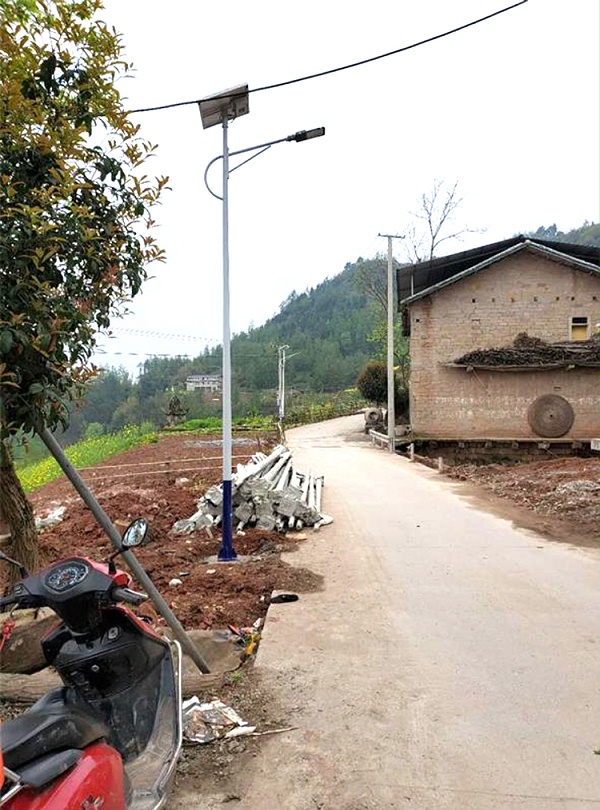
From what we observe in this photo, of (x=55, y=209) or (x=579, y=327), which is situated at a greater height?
(x=579, y=327)

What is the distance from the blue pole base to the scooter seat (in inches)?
176

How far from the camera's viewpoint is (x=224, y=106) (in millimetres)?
6332

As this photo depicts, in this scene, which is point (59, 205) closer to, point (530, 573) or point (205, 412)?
point (530, 573)

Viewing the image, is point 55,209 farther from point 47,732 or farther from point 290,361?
point 290,361

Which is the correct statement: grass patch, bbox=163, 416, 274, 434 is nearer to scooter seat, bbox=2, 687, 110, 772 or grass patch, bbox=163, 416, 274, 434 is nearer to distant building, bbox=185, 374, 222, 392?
distant building, bbox=185, 374, 222, 392

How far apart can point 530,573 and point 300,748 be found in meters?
4.13

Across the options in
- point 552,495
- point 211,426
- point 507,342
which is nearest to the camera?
point 552,495

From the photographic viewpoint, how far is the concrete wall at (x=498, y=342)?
23562mm

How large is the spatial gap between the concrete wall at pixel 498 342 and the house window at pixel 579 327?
0.64 ft

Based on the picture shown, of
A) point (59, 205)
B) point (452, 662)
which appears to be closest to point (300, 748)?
point (452, 662)

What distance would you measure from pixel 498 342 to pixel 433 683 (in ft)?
70.6

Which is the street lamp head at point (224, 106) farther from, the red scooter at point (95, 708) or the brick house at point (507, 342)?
the brick house at point (507, 342)

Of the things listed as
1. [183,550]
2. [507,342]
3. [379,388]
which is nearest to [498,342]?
[507,342]

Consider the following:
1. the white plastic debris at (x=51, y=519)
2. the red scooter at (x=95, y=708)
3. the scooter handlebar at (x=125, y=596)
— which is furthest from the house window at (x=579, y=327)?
the scooter handlebar at (x=125, y=596)
